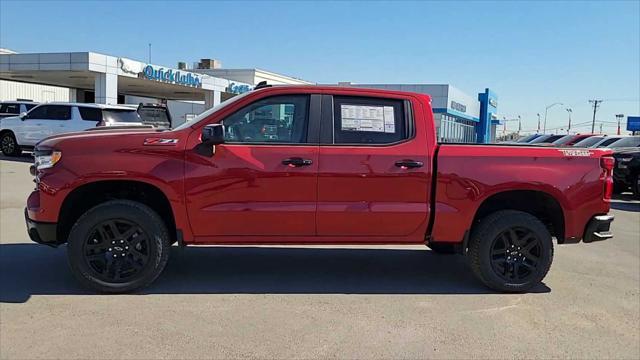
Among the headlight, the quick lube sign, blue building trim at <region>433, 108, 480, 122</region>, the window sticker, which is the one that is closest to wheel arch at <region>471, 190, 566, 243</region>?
the window sticker

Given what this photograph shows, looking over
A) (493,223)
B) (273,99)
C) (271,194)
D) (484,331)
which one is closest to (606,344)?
(484,331)

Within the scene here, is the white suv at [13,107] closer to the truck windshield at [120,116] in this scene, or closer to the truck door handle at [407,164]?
the truck windshield at [120,116]

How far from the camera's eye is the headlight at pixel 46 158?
4.87 m

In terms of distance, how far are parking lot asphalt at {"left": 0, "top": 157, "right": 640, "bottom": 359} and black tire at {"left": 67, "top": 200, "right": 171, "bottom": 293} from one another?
0.17 m

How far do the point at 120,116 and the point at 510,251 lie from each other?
52.1 ft

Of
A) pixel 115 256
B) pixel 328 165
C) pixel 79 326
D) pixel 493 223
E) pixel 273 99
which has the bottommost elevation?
pixel 79 326

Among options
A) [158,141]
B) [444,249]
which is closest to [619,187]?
[444,249]

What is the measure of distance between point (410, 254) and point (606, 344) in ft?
9.51

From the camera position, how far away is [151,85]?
3488 cm

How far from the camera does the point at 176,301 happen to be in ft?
15.9

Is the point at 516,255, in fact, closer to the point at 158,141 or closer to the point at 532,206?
the point at 532,206

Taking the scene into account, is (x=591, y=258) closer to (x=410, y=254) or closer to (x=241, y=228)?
(x=410, y=254)

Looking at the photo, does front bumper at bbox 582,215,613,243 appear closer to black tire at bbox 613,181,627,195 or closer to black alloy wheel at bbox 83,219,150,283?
black alloy wheel at bbox 83,219,150,283

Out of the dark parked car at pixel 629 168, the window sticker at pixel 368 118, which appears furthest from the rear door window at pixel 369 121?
the dark parked car at pixel 629 168
